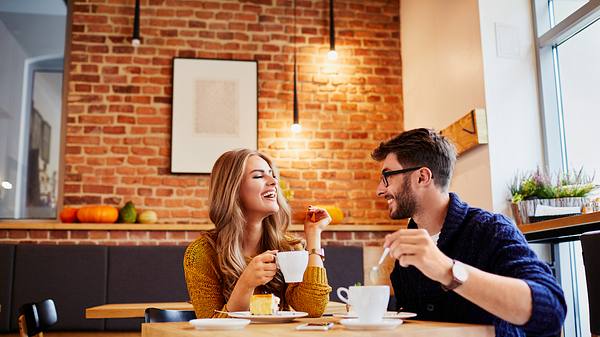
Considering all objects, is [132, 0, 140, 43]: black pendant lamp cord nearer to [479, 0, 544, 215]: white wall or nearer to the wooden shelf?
the wooden shelf

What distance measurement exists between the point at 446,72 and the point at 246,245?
2.75 meters

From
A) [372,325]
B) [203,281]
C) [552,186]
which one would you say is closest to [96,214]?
[203,281]

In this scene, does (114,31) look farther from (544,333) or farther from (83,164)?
(544,333)

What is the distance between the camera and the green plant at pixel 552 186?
3.52m

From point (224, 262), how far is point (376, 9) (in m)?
3.97

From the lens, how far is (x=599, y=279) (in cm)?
209

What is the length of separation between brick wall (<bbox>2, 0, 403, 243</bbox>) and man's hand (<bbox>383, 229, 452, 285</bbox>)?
147 inches

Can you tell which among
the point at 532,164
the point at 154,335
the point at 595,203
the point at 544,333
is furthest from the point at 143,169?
the point at 544,333

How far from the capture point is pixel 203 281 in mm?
2213

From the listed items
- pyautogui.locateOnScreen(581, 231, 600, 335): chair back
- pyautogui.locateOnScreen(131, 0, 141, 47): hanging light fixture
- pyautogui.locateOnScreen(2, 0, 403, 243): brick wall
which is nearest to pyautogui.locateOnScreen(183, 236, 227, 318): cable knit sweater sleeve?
pyautogui.locateOnScreen(581, 231, 600, 335): chair back

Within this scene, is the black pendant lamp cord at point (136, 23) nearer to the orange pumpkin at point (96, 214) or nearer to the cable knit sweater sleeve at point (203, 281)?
the orange pumpkin at point (96, 214)

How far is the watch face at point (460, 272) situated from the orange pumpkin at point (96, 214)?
3.94m

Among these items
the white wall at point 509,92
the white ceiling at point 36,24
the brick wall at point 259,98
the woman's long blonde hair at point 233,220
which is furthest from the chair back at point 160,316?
the white ceiling at point 36,24

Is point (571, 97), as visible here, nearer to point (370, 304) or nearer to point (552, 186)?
point (552, 186)
